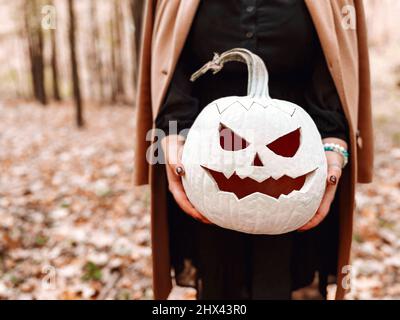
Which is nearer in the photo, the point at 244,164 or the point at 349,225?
the point at 244,164

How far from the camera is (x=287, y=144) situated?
45.5 inches

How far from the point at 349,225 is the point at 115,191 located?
3.13 meters

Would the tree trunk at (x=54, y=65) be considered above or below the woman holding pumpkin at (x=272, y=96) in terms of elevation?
above

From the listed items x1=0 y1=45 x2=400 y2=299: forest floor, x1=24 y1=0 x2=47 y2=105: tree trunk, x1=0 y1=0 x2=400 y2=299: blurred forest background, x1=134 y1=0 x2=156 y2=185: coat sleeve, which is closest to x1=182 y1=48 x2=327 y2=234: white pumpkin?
x1=134 y1=0 x2=156 y2=185: coat sleeve

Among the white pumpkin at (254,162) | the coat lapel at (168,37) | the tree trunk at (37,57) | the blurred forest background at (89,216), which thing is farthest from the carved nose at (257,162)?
the tree trunk at (37,57)

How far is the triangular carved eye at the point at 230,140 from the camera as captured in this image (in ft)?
3.60

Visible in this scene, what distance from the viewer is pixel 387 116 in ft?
24.9

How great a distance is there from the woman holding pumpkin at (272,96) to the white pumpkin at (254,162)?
96mm

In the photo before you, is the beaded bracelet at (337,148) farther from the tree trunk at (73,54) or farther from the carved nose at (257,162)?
the tree trunk at (73,54)

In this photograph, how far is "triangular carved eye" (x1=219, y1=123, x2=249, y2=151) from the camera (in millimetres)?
1098

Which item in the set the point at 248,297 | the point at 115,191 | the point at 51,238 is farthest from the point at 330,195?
the point at 115,191

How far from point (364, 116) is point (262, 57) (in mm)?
575

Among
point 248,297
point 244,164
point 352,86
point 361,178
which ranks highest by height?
point 352,86
